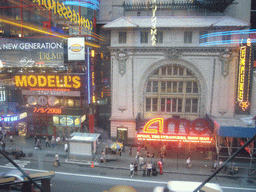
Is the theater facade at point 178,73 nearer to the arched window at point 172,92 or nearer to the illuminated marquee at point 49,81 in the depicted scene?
the arched window at point 172,92

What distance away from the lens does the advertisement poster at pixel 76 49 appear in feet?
73.7

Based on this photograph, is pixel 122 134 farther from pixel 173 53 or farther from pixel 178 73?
pixel 173 53

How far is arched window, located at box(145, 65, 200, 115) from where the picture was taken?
22.9 meters

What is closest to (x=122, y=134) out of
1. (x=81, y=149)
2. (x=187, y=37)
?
(x=81, y=149)

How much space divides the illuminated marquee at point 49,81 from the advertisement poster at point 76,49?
2.29 meters

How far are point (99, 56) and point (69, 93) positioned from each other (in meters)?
5.92

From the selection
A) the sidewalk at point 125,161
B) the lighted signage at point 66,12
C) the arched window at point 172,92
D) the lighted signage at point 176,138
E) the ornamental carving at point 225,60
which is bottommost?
the sidewalk at point 125,161

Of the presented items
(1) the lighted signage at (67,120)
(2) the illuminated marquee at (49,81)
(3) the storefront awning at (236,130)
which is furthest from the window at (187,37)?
(1) the lighted signage at (67,120)

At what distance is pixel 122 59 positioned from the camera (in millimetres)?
22672

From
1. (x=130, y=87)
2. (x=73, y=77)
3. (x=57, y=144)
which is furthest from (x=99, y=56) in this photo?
Answer: (x=57, y=144)

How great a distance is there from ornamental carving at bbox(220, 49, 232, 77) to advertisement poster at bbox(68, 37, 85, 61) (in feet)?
50.1

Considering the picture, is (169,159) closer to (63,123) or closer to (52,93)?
(63,123)

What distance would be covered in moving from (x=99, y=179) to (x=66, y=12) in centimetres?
1818

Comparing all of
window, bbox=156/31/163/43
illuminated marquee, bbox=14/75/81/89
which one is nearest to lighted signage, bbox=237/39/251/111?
window, bbox=156/31/163/43
